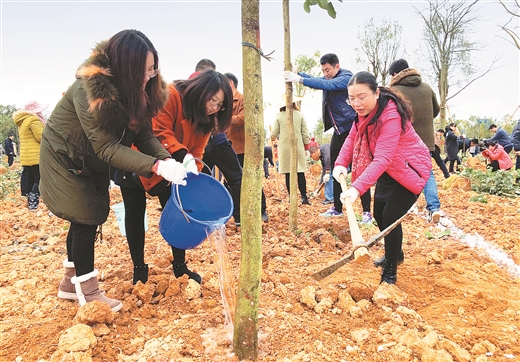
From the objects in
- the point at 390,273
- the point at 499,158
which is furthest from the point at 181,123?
the point at 499,158

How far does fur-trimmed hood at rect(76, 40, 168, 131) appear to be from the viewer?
1.68m

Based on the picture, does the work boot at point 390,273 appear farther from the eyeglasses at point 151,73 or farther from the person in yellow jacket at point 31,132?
the person in yellow jacket at point 31,132

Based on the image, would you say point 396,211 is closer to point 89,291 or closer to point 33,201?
point 89,291

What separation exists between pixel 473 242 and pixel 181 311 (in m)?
2.81

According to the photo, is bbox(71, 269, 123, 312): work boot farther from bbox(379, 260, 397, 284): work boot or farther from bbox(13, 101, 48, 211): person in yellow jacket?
bbox(13, 101, 48, 211): person in yellow jacket

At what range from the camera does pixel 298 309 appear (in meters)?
2.13

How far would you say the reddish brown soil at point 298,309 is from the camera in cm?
179

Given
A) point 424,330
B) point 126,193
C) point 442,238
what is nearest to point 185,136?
point 126,193

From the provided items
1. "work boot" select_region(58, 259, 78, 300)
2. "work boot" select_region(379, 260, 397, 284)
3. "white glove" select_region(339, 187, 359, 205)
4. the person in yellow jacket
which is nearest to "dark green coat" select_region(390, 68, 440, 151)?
"work boot" select_region(379, 260, 397, 284)

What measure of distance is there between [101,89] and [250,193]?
Result: 2.56ft

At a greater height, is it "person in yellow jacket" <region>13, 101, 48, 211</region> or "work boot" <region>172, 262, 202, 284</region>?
"person in yellow jacket" <region>13, 101, 48, 211</region>

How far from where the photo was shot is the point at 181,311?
219 centimetres

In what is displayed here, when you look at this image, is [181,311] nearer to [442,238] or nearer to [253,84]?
[253,84]

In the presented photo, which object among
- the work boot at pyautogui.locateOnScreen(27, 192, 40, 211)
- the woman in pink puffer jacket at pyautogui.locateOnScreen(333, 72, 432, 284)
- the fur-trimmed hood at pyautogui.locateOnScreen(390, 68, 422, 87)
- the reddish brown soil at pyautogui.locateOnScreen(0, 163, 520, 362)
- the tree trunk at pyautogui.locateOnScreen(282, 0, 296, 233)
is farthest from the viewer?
the work boot at pyautogui.locateOnScreen(27, 192, 40, 211)
